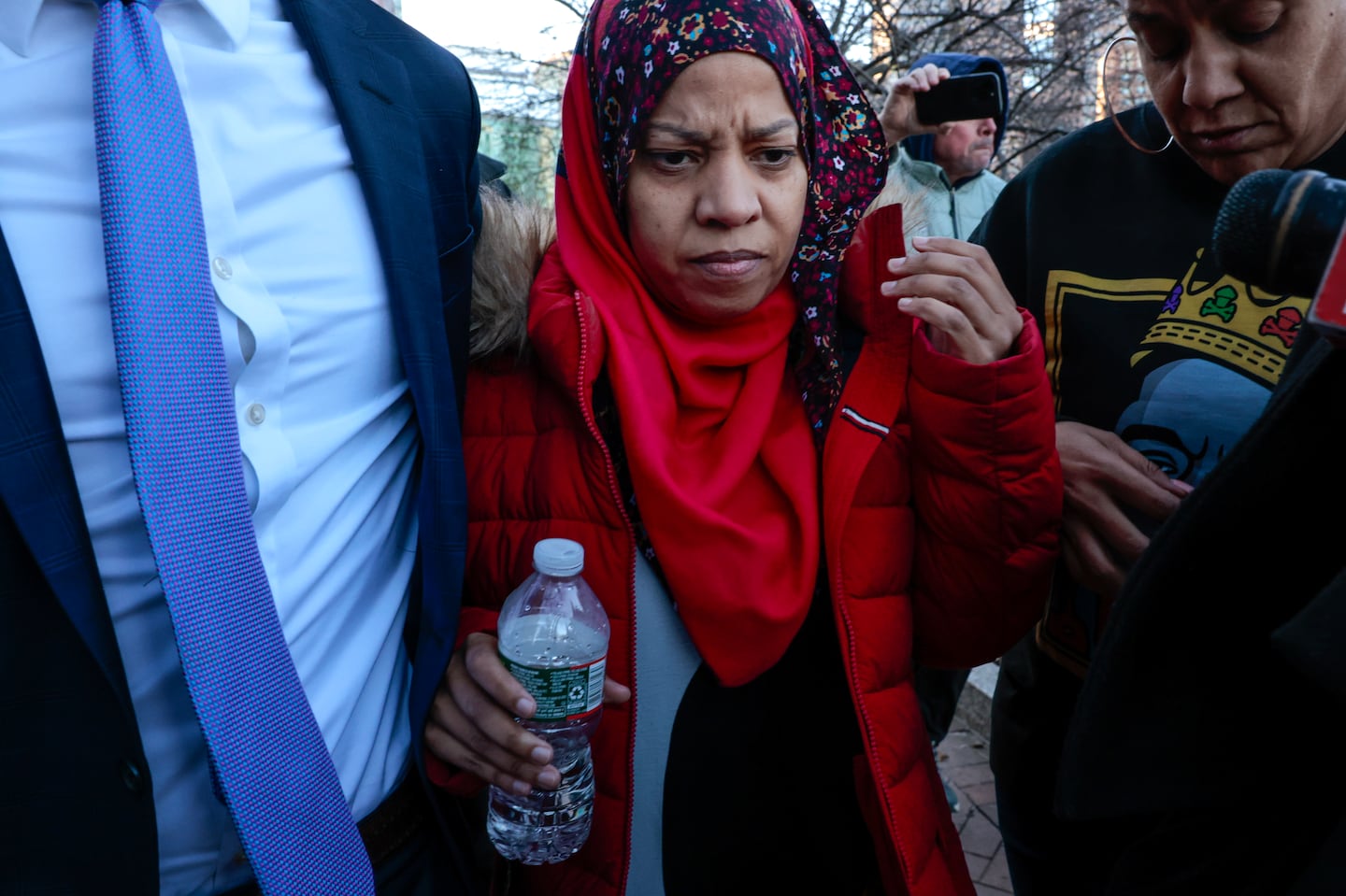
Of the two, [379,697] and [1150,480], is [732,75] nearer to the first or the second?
[1150,480]

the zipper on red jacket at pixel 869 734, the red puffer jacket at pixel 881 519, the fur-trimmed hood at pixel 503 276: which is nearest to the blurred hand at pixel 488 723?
the red puffer jacket at pixel 881 519

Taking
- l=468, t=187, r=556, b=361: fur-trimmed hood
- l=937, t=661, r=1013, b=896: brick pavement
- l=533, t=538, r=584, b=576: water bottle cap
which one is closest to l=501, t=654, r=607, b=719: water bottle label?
l=533, t=538, r=584, b=576: water bottle cap

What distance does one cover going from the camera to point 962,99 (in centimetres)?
353

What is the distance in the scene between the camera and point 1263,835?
83 cm

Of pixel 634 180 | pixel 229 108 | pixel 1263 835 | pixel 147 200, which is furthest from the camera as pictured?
pixel 634 180

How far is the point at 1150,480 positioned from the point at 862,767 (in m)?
0.70

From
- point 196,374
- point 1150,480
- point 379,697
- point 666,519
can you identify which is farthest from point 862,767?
point 196,374

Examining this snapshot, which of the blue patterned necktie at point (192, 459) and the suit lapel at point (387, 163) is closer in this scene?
the blue patterned necktie at point (192, 459)

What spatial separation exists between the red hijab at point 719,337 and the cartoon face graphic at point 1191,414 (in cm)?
56

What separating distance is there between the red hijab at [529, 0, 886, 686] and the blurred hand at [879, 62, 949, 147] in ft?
6.43

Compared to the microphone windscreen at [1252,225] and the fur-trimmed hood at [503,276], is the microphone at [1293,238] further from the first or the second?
the fur-trimmed hood at [503,276]

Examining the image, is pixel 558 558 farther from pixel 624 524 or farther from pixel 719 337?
pixel 719 337

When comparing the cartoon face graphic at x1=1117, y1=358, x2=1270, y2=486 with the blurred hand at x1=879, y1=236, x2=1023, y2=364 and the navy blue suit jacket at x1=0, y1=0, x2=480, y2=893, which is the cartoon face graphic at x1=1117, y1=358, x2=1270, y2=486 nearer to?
the blurred hand at x1=879, y1=236, x2=1023, y2=364

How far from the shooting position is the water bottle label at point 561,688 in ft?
4.39
